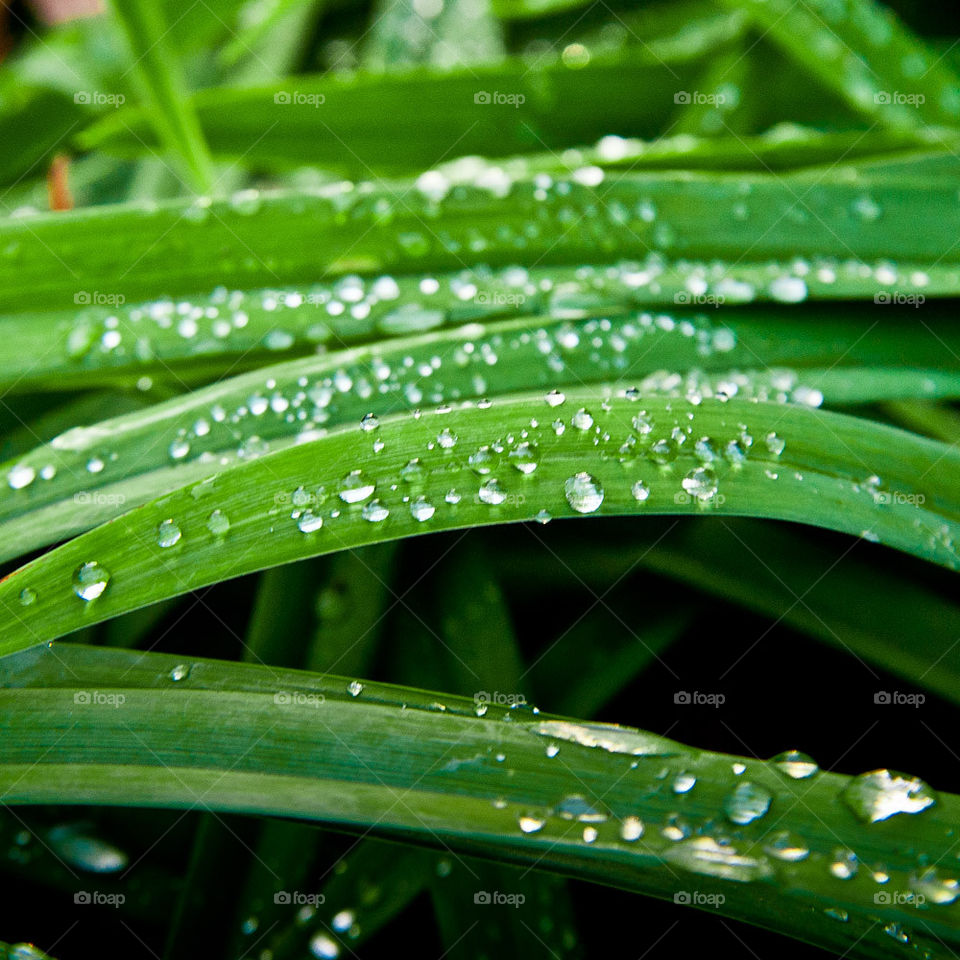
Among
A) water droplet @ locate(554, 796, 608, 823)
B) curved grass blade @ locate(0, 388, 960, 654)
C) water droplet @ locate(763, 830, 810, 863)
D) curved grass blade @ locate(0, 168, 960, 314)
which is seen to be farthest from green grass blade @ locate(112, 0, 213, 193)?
water droplet @ locate(763, 830, 810, 863)

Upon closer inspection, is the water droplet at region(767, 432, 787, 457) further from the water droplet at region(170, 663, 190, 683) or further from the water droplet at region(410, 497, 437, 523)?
the water droplet at region(170, 663, 190, 683)

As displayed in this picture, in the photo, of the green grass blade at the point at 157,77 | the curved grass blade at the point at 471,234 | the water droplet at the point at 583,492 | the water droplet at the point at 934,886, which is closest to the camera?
the water droplet at the point at 934,886

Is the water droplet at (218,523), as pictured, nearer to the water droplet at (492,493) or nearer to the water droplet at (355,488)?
the water droplet at (355,488)

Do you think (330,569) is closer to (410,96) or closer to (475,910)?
(475,910)

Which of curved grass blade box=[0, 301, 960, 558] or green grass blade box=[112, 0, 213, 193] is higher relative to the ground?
green grass blade box=[112, 0, 213, 193]

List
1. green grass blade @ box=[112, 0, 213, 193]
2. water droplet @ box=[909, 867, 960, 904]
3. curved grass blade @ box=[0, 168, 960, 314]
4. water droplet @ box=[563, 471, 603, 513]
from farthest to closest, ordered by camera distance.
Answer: green grass blade @ box=[112, 0, 213, 193]
curved grass blade @ box=[0, 168, 960, 314]
water droplet @ box=[563, 471, 603, 513]
water droplet @ box=[909, 867, 960, 904]

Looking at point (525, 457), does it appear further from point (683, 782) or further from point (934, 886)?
point (934, 886)

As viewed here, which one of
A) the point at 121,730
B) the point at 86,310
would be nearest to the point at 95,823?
the point at 121,730

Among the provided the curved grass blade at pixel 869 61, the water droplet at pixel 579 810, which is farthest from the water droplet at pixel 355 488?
the curved grass blade at pixel 869 61
